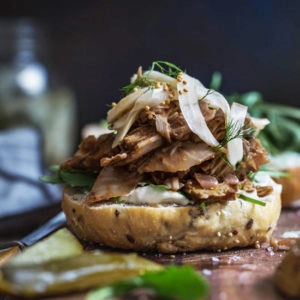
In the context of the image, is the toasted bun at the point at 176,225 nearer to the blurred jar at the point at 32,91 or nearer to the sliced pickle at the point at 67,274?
the sliced pickle at the point at 67,274

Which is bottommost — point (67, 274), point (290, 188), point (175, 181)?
point (290, 188)

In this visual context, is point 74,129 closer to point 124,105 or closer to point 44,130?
point 44,130

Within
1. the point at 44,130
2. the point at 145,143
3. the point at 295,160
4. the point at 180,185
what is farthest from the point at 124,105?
the point at 44,130

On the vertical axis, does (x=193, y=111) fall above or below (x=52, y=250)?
above

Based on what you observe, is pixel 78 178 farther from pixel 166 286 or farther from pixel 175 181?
pixel 166 286

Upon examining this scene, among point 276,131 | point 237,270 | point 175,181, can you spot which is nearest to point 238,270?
point 237,270

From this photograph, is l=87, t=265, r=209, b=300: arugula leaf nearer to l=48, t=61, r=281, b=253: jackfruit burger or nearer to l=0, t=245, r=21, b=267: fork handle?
l=48, t=61, r=281, b=253: jackfruit burger

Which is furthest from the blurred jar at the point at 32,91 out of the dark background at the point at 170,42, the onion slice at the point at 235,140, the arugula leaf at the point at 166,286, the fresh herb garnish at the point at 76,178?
the arugula leaf at the point at 166,286
